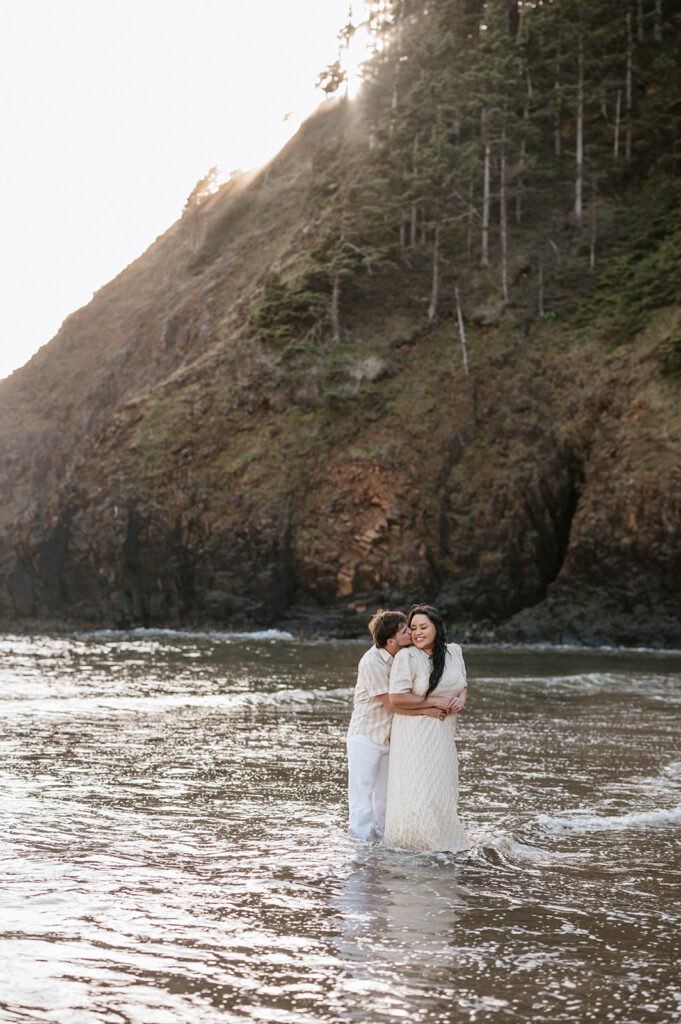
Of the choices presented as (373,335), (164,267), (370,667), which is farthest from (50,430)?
(370,667)

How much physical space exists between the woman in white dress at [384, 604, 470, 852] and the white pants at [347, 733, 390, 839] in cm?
47

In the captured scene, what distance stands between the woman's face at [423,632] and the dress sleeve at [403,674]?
4.7 inches

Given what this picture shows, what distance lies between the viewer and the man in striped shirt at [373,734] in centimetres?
777

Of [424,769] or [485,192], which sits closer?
[424,769]

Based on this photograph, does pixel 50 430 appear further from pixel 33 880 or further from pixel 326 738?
pixel 33 880

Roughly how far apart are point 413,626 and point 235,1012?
3.42m

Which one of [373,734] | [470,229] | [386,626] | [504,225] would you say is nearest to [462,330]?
[504,225]

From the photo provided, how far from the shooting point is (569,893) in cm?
611

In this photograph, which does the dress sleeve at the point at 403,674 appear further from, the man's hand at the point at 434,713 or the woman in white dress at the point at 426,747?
the man's hand at the point at 434,713

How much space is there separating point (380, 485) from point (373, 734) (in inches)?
1337

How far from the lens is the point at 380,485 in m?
41.7

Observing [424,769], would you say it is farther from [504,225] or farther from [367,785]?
[504,225]

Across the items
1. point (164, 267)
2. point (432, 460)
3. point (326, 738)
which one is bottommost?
point (326, 738)

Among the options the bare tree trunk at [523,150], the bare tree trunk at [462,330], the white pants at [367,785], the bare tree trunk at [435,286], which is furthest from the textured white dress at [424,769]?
the bare tree trunk at [523,150]
